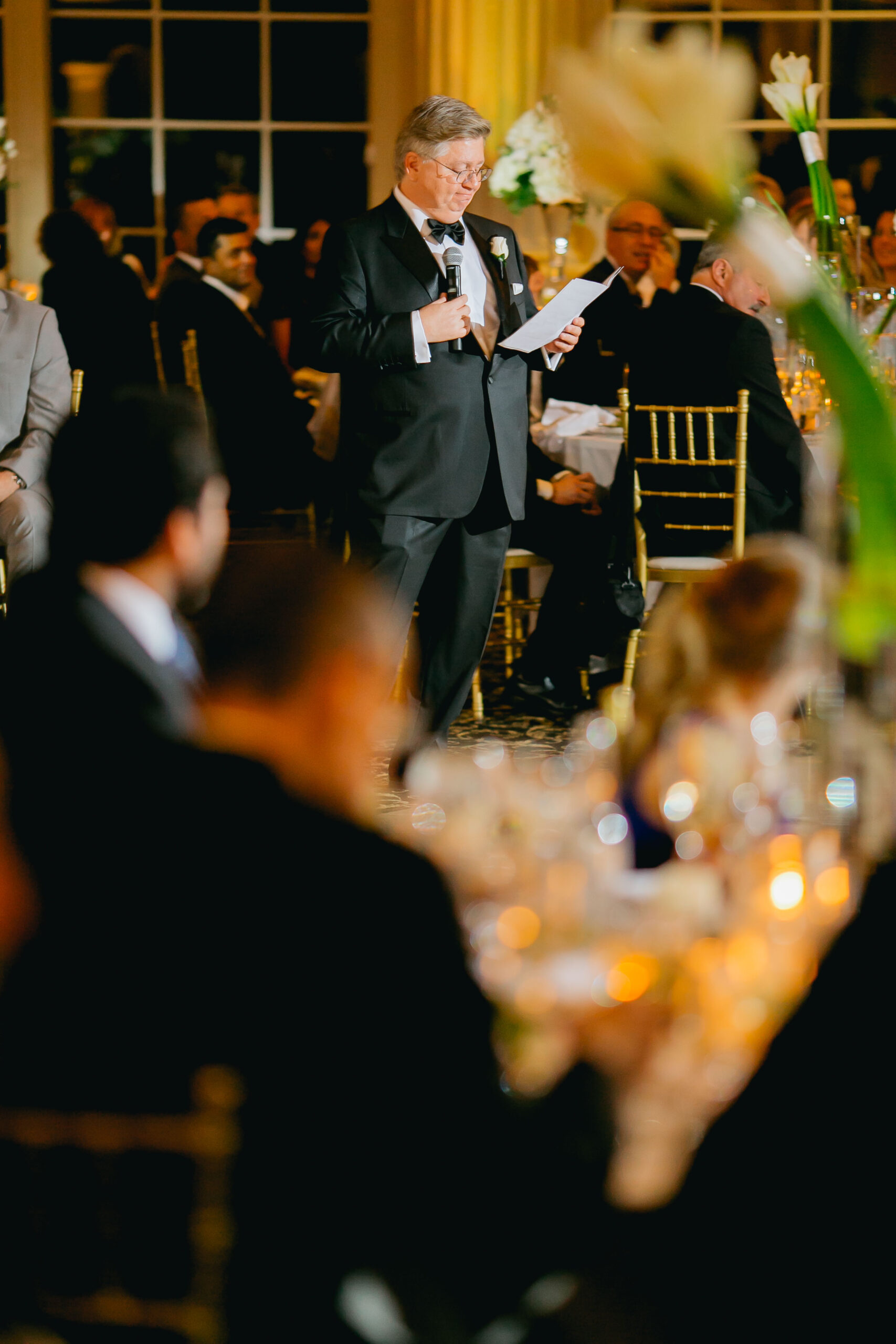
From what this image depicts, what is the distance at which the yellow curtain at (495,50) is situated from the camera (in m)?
7.22

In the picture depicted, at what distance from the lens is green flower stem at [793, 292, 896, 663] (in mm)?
914

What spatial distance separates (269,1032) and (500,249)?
289 centimetres

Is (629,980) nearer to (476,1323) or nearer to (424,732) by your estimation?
(476,1323)

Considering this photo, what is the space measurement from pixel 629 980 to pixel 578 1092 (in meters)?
0.17

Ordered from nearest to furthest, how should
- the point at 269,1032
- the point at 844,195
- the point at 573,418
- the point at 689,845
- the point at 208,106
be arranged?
the point at 269,1032 → the point at 689,845 → the point at 573,418 → the point at 844,195 → the point at 208,106

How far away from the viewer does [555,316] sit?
3.48m

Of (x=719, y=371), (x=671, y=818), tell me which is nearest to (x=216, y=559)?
(x=671, y=818)

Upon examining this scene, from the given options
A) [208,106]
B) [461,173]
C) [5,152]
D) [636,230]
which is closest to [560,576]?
[461,173]

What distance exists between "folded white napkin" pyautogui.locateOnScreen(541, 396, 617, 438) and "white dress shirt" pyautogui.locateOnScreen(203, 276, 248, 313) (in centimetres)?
157

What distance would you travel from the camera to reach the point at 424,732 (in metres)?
3.83

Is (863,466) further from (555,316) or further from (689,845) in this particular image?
(555,316)

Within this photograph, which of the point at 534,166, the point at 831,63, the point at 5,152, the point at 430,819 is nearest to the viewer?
the point at 430,819

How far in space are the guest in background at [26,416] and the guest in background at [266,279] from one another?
273 centimetres

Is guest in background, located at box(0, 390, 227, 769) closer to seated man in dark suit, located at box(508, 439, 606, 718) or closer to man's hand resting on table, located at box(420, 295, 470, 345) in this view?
man's hand resting on table, located at box(420, 295, 470, 345)
